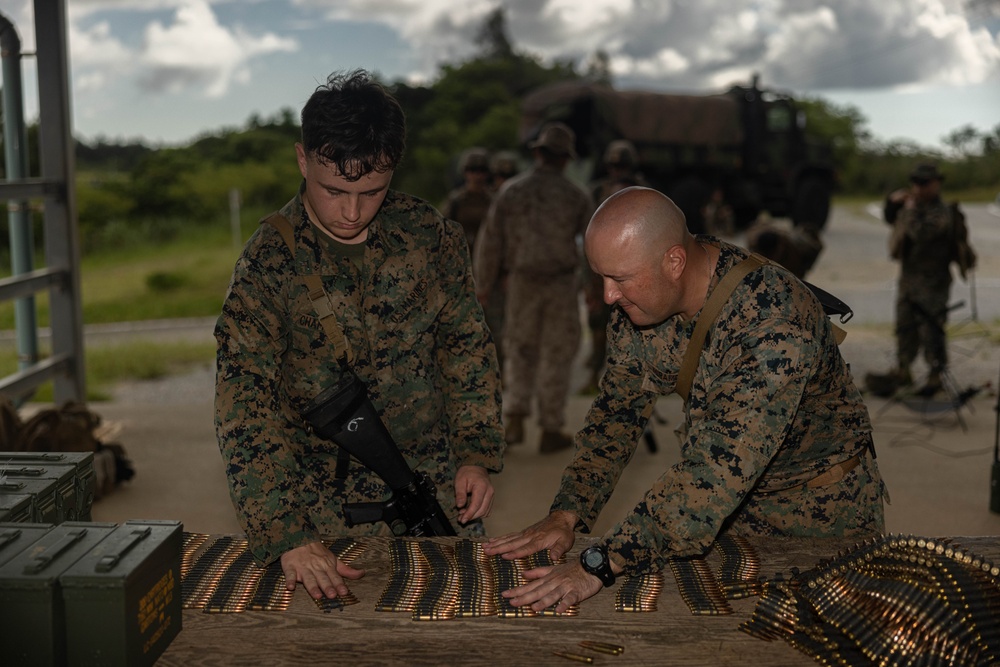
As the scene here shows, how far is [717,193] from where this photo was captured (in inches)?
654

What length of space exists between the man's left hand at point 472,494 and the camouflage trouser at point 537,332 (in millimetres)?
3845

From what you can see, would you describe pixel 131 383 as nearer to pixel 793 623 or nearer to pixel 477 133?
pixel 793 623

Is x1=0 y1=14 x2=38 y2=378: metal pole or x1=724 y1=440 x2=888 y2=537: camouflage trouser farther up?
x1=0 y1=14 x2=38 y2=378: metal pole

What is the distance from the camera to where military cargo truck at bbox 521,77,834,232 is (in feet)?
52.3

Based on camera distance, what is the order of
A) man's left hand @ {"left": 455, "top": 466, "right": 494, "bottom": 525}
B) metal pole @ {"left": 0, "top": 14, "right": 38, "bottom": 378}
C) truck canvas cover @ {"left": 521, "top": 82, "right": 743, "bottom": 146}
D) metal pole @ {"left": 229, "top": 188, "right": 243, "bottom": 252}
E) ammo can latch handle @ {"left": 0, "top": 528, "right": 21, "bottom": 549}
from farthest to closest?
truck canvas cover @ {"left": 521, "top": 82, "right": 743, "bottom": 146} → metal pole @ {"left": 229, "top": 188, "right": 243, "bottom": 252} → metal pole @ {"left": 0, "top": 14, "right": 38, "bottom": 378} → man's left hand @ {"left": 455, "top": 466, "right": 494, "bottom": 525} → ammo can latch handle @ {"left": 0, "top": 528, "right": 21, "bottom": 549}

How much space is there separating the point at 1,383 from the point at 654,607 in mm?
4865

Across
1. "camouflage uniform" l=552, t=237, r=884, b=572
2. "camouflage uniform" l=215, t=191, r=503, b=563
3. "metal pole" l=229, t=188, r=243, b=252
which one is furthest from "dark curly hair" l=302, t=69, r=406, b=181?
"metal pole" l=229, t=188, r=243, b=252

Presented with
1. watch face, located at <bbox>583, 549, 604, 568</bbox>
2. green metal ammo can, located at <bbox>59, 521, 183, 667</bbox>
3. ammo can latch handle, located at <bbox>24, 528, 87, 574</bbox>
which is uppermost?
ammo can latch handle, located at <bbox>24, 528, 87, 574</bbox>

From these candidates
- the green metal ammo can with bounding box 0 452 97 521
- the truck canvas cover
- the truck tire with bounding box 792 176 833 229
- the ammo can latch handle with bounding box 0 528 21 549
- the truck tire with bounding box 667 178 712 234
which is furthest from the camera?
the truck tire with bounding box 792 176 833 229

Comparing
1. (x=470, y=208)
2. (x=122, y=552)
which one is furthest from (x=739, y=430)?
(x=470, y=208)

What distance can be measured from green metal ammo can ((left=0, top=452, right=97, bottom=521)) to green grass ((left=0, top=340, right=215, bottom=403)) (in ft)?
21.4

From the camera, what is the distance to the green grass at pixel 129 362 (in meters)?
9.20

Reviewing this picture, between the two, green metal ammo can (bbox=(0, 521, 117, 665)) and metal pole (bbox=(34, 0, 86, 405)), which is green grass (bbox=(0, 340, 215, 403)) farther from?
green metal ammo can (bbox=(0, 521, 117, 665))

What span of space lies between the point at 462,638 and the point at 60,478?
2.91 feet
